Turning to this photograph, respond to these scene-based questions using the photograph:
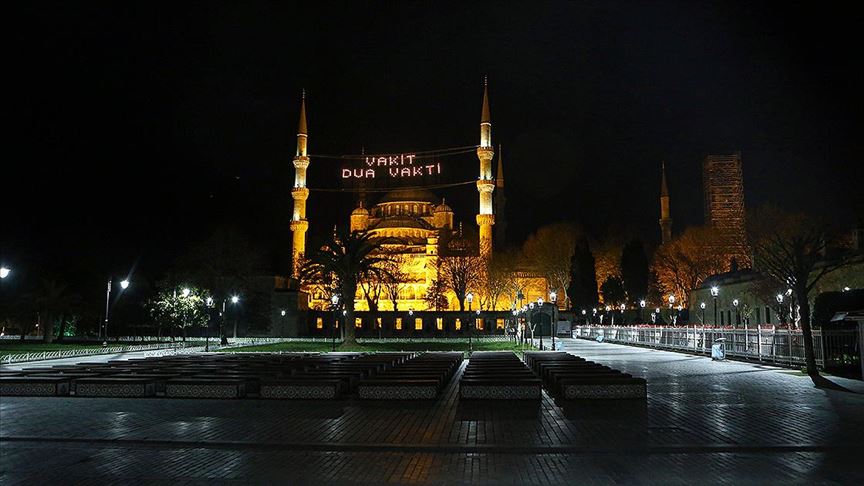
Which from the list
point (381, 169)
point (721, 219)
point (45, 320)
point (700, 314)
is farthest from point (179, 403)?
point (721, 219)

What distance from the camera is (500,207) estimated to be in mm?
120688

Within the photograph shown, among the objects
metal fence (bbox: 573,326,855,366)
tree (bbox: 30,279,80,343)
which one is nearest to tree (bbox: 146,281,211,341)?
tree (bbox: 30,279,80,343)

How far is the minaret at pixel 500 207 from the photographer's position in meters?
116

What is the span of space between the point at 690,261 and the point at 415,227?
45880 mm

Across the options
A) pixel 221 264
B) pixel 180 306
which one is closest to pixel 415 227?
pixel 221 264

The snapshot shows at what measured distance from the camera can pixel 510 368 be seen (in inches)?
803

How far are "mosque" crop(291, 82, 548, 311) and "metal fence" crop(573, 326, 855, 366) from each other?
44573mm

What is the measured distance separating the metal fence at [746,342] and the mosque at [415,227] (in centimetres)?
4457

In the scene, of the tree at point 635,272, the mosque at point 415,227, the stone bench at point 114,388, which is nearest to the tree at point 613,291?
the tree at point 635,272

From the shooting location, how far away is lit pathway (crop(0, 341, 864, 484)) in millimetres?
8758

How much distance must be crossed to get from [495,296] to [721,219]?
32847mm

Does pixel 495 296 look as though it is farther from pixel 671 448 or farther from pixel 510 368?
pixel 671 448

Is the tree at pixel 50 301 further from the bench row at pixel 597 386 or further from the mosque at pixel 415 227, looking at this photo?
the bench row at pixel 597 386

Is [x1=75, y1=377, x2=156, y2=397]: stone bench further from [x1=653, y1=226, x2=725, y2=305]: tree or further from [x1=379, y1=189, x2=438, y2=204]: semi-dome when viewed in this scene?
[x1=379, y1=189, x2=438, y2=204]: semi-dome
